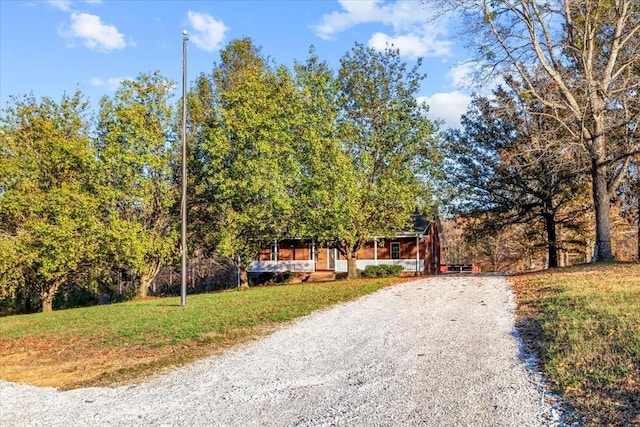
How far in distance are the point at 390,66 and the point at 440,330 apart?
16787 millimetres

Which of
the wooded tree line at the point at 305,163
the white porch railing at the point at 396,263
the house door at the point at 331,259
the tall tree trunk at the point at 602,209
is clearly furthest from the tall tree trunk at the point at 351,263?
the tall tree trunk at the point at 602,209

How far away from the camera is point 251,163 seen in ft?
72.0

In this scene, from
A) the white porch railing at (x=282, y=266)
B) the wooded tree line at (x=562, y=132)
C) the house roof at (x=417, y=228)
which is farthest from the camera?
the white porch railing at (x=282, y=266)

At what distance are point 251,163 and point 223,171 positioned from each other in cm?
Result: 178

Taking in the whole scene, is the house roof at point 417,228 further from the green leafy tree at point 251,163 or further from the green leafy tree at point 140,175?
the green leafy tree at point 140,175

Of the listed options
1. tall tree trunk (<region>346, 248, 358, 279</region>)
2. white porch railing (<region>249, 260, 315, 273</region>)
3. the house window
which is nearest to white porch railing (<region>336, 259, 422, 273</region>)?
the house window

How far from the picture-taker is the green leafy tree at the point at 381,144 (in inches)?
858

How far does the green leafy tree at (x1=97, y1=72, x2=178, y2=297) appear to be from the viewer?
71.2 feet

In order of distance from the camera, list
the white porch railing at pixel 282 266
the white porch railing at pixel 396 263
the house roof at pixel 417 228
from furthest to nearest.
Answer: the white porch railing at pixel 282 266 → the white porch railing at pixel 396 263 → the house roof at pixel 417 228

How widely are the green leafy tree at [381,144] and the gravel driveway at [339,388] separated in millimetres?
12386

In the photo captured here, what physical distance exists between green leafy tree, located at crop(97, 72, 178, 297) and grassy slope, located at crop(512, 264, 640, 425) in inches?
643

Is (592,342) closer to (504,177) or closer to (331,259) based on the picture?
(504,177)


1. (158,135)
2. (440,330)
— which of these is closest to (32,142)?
(158,135)

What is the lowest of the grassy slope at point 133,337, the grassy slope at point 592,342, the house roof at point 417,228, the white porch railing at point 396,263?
the grassy slope at point 133,337
